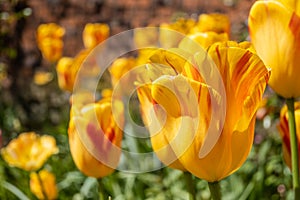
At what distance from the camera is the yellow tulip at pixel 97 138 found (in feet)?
4.09

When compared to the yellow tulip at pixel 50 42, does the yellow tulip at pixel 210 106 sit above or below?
above

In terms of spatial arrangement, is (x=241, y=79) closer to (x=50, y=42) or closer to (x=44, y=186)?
(x=44, y=186)

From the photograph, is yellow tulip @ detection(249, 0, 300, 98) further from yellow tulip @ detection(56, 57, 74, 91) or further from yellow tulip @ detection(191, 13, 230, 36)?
yellow tulip @ detection(56, 57, 74, 91)

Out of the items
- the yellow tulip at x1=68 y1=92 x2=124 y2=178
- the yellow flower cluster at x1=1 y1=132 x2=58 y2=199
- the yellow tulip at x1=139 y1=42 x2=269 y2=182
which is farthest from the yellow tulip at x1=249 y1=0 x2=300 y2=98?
the yellow flower cluster at x1=1 y1=132 x2=58 y2=199

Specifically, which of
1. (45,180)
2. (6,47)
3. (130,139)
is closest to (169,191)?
(130,139)

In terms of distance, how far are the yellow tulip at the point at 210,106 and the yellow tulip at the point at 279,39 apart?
0.14 metres

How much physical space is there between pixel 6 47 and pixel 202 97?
4310mm

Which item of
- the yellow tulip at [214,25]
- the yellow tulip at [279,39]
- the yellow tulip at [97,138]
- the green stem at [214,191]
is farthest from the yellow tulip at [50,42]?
the green stem at [214,191]

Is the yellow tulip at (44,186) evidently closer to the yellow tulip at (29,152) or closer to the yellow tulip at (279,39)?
the yellow tulip at (29,152)

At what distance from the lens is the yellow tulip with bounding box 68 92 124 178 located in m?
1.25

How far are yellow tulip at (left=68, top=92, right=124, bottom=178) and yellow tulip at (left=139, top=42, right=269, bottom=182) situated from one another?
0.33 m

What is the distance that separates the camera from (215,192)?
2.96ft

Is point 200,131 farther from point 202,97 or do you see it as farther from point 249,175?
point 249,175

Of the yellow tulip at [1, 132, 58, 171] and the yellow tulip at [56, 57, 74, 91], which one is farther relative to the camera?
the yellow tulip at [56, 57, 74, 91]
